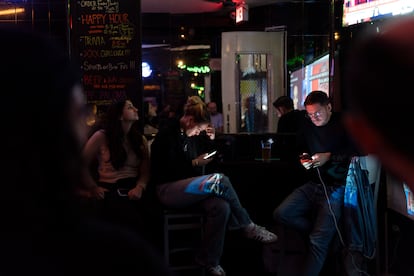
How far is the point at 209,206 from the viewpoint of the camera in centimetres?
414

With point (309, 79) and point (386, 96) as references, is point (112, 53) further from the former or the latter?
point (386, 96)

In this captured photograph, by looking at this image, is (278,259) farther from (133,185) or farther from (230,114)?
(230,114)

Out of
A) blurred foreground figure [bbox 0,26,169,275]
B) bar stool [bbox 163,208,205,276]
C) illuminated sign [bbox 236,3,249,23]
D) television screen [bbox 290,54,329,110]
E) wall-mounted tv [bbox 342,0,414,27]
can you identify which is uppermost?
illuminated sign [bbox 236,3,249,23]

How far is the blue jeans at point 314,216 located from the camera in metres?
3.94

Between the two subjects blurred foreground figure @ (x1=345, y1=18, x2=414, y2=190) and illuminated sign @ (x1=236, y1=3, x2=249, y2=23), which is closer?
blurred foreground figure @ (x1=345, y1=18, x2=414, y2=190)

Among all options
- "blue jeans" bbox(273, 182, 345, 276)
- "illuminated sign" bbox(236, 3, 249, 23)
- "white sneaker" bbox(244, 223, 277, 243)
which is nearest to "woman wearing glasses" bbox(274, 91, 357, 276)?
"blue jeans" bbox(273, 182, 345, 276)

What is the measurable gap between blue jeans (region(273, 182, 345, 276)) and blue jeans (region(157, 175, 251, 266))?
42cm

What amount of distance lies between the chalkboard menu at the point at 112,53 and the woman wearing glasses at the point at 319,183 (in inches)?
74.3

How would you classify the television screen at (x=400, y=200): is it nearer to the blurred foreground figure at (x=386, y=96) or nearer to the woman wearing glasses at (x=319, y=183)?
the woman wearing glasses at (x=319, y=183)

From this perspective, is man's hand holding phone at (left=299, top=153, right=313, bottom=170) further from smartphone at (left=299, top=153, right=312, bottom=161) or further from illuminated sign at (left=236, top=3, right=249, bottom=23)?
illuminated sign at (left=236, top=3, right=249, bottom=23)

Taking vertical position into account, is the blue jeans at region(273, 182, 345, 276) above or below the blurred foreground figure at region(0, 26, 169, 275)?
below

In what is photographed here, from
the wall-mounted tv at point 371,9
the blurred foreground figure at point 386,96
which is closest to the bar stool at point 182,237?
the wall-mounted tv at point 371,9

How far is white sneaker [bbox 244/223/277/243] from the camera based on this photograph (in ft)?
14.1

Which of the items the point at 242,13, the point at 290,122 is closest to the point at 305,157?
Result: the point at 290,122
